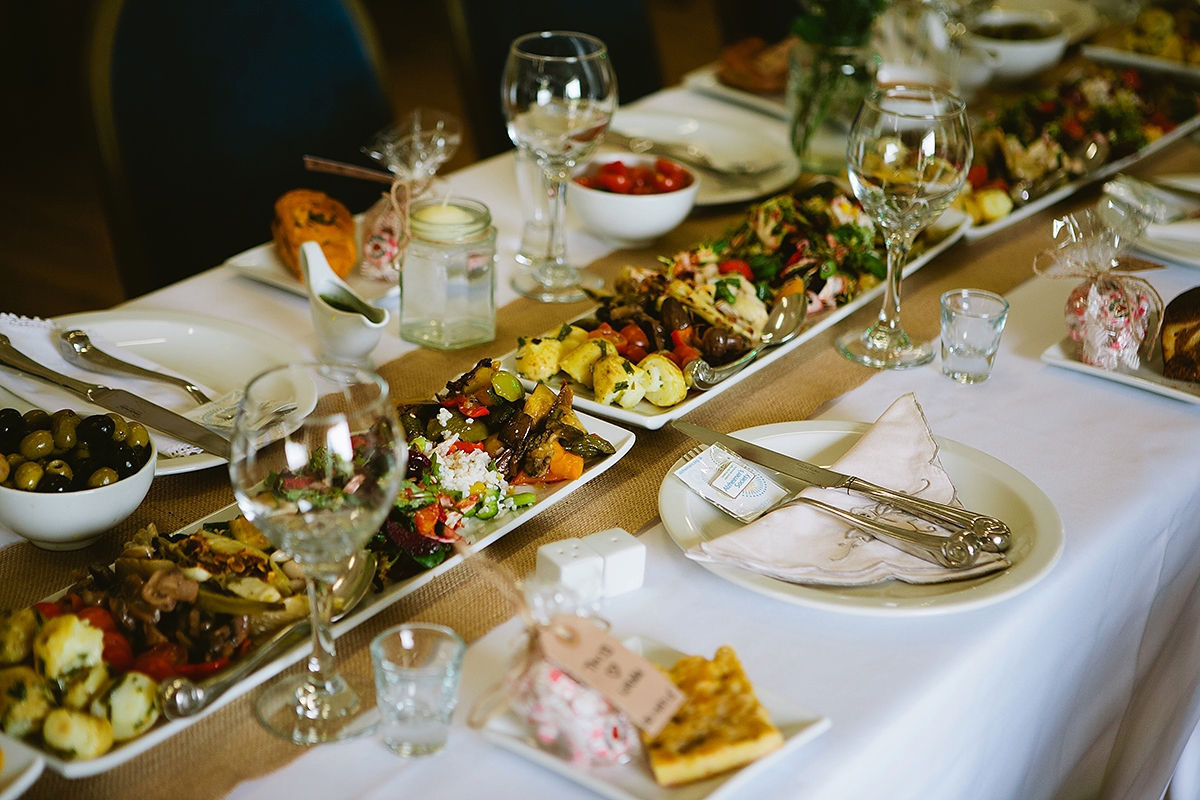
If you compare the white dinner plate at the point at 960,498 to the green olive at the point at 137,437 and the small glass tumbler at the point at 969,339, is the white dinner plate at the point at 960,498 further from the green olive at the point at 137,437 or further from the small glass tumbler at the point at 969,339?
the green olive at the point at 137,437

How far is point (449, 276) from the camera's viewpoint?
4.75 ft

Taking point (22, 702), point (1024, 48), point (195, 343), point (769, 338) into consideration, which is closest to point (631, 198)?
point (769, 338)

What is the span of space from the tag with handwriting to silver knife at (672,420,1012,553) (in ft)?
1.34

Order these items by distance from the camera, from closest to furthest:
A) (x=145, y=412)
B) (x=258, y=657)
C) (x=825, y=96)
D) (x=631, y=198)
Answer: (x=258, y=657), (x=145, y=412), (x=631, y=198), (x=825, y=96)

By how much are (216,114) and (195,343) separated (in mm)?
791

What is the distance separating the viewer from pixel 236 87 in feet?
6.80

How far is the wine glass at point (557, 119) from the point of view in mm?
1614

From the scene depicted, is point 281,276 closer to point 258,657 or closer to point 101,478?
point 101,478

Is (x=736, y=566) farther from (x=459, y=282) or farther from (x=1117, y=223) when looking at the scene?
(x=1117, y=223)

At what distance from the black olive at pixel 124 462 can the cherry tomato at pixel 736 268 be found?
83cm

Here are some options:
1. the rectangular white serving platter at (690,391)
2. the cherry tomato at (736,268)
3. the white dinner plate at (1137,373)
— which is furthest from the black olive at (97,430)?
the white dinner plate at (1137,373)

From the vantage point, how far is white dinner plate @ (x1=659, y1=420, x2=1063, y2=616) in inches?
37.6

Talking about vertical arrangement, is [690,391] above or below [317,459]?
below

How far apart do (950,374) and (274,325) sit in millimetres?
926
